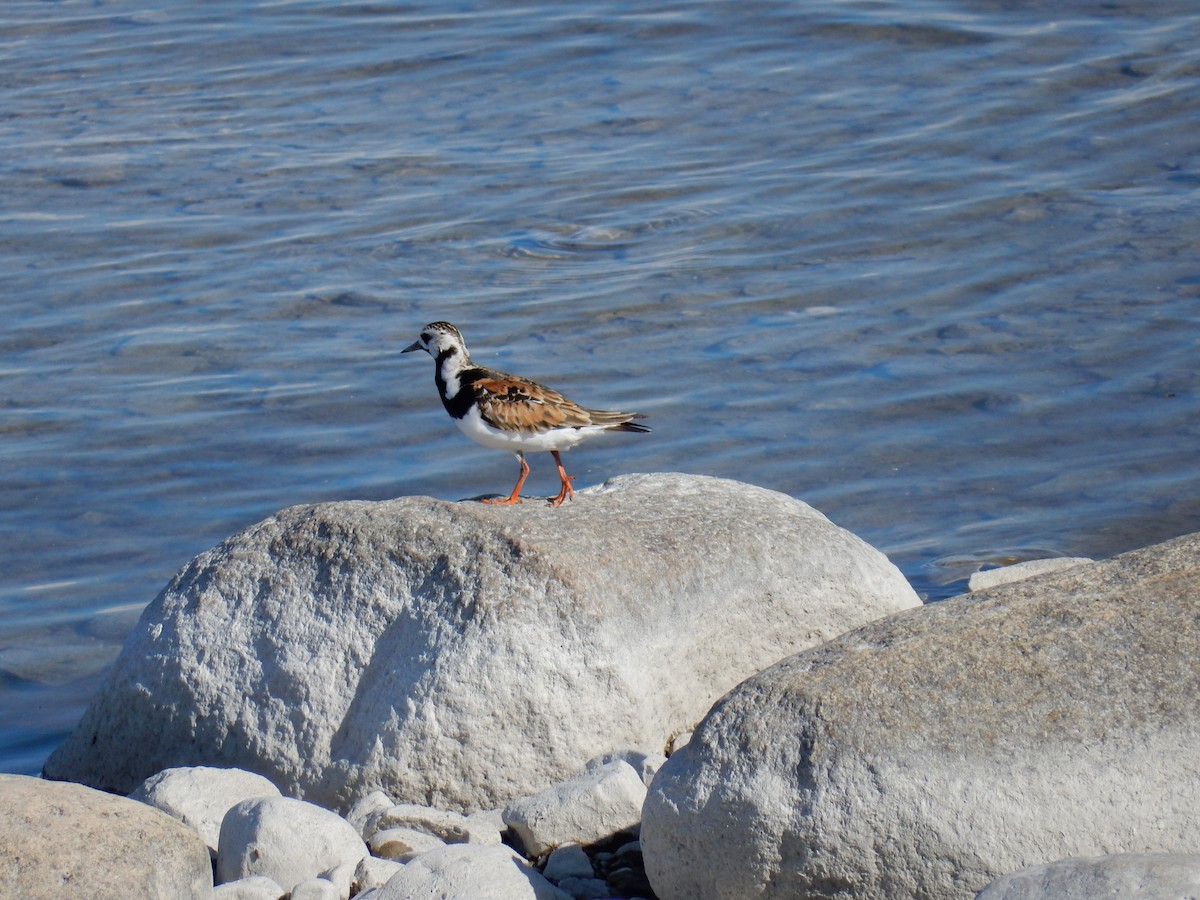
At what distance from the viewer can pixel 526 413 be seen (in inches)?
317

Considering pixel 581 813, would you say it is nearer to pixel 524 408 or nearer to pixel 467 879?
pixel 467 879

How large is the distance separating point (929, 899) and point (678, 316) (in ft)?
27.7

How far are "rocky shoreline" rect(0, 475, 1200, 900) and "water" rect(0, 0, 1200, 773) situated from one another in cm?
193

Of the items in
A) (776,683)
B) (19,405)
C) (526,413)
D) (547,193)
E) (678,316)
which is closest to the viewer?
(776,683)

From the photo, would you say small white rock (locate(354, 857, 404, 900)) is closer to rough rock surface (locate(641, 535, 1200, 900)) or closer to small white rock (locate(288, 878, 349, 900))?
small white rock (locate(288, 878, 349, 900))

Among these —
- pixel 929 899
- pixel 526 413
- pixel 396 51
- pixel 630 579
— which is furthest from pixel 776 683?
pixel 396 51

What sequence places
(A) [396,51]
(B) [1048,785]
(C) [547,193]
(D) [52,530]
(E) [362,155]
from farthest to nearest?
(A) [396,51] → (E) [362,155] → (C) [547,193] → (D) [52,530] → (B) [1048,785]

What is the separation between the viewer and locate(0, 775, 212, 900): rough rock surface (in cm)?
488

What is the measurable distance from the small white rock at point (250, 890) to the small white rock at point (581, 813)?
0.88 m

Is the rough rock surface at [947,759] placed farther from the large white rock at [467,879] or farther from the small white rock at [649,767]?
the small white rock at [649,767]

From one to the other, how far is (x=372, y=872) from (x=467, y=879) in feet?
1.51

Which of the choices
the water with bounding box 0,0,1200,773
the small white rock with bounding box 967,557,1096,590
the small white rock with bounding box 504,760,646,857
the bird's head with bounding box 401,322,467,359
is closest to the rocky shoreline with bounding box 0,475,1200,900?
the small white rock with bounding box 504,760,646,857

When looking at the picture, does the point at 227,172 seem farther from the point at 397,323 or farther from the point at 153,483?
the point at 153,483

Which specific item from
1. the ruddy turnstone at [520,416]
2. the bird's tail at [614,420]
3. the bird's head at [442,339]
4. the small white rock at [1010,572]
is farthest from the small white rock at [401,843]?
the bird's head at [442,339]
